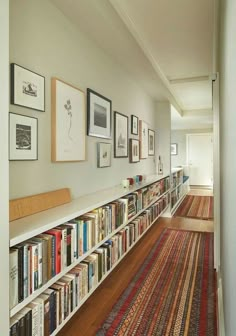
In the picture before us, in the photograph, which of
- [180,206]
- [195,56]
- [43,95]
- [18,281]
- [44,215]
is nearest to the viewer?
[18,281]

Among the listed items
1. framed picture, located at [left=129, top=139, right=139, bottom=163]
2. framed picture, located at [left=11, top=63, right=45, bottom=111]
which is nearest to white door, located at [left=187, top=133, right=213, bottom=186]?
framed picture, located at [left=129, top=139, right=139, bottom=163]

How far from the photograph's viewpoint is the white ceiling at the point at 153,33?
2020 mm

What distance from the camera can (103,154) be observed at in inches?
105

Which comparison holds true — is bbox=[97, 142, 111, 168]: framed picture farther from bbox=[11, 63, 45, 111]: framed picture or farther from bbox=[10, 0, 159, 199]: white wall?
bbox=[11, 63, 45, 111]: framed picture

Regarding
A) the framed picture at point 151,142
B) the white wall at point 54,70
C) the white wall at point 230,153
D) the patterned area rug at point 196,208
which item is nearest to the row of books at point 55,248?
the white wall at point 54,70

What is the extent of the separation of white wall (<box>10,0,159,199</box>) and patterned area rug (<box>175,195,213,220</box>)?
267cm

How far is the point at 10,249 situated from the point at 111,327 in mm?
1023

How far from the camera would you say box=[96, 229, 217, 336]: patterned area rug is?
172 cm

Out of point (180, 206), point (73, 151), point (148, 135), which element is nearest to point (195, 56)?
point (148, 135)

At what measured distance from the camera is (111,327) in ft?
5.69

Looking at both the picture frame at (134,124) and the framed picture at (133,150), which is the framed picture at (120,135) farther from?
the picture frame at (134,124)

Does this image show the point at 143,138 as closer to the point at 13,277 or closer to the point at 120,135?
the point at 120,135

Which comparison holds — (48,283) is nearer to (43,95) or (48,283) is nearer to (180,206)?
(43,95)

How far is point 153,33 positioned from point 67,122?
54.5 inches
